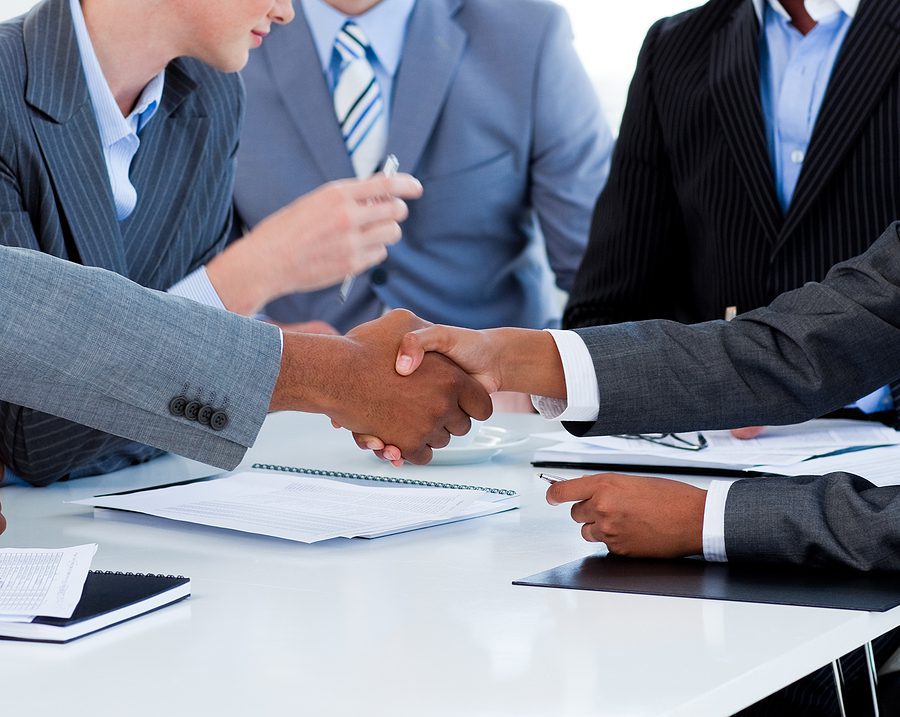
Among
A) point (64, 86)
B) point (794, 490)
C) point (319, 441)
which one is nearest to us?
point (794, 490)

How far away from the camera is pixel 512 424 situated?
2047 mm

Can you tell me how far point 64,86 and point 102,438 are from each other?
540 mm

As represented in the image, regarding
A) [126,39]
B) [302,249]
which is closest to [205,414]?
[302,249]

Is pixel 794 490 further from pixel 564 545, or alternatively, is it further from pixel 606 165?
pixel 606 165

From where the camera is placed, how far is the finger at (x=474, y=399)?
1.51 m

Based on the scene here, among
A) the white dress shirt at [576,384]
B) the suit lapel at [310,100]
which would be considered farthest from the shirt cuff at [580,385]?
the suit lapel at [310,100]

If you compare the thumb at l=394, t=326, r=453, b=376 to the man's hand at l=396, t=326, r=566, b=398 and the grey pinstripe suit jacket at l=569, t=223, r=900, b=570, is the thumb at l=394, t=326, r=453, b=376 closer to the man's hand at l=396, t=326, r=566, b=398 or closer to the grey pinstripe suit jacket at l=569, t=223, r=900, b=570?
the man's hand at l=396, t=326, r=566, b=398

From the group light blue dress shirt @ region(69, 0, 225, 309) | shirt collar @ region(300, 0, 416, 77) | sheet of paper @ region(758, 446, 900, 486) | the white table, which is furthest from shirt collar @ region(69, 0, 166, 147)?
shirt collar @ region(300, 0, 416, 77)

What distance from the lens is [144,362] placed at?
1212 mm

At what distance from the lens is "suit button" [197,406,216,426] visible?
1241mm

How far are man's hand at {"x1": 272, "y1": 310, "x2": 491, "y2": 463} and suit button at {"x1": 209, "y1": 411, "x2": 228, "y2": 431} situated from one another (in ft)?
0.30

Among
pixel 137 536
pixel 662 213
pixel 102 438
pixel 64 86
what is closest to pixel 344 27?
pixel 662 213

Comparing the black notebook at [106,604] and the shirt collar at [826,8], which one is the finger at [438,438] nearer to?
the black notebook at [106,604]

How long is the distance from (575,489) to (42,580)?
488mm
